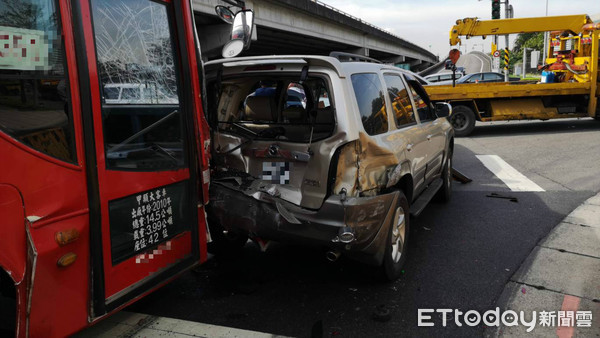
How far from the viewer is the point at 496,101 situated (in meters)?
12.5

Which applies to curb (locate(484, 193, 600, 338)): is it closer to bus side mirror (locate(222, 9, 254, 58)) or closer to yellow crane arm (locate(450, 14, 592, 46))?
bus side mirror (locate(222, 9, 254, 58))

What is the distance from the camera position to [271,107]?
423 cm

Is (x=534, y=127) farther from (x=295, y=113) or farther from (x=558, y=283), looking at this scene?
(x=295, y=113)

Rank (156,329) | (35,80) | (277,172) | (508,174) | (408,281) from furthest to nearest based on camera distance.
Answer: (508,174)
(408,281)
(277,172)
(156,329)
(35,80)

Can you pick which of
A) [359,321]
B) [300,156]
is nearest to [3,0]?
[300,156]

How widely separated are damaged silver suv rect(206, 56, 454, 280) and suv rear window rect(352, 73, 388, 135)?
1 centimetres

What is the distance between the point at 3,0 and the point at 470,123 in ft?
40.4

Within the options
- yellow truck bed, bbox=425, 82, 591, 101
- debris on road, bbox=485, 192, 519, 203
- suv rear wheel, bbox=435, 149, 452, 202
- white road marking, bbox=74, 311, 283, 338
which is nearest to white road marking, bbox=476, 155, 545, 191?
debris on road, bbox=485, 192, 519, 203

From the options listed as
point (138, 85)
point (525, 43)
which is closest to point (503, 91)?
point (138, 85)

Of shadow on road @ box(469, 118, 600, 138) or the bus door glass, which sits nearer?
the bus door glass

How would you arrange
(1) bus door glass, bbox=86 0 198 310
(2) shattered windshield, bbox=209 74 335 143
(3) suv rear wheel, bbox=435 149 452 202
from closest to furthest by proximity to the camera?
1. (1) bus door glass, bbox=86 0 198 310
2. (2) shattered windshield, bbox=209 74 335 143
3. (3) suv rear wheel, bbox=435 149 452 202

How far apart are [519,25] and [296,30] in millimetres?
15038

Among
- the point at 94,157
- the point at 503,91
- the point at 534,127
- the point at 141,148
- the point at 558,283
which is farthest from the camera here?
the point at 534,127

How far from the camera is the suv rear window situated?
11.9 ft
